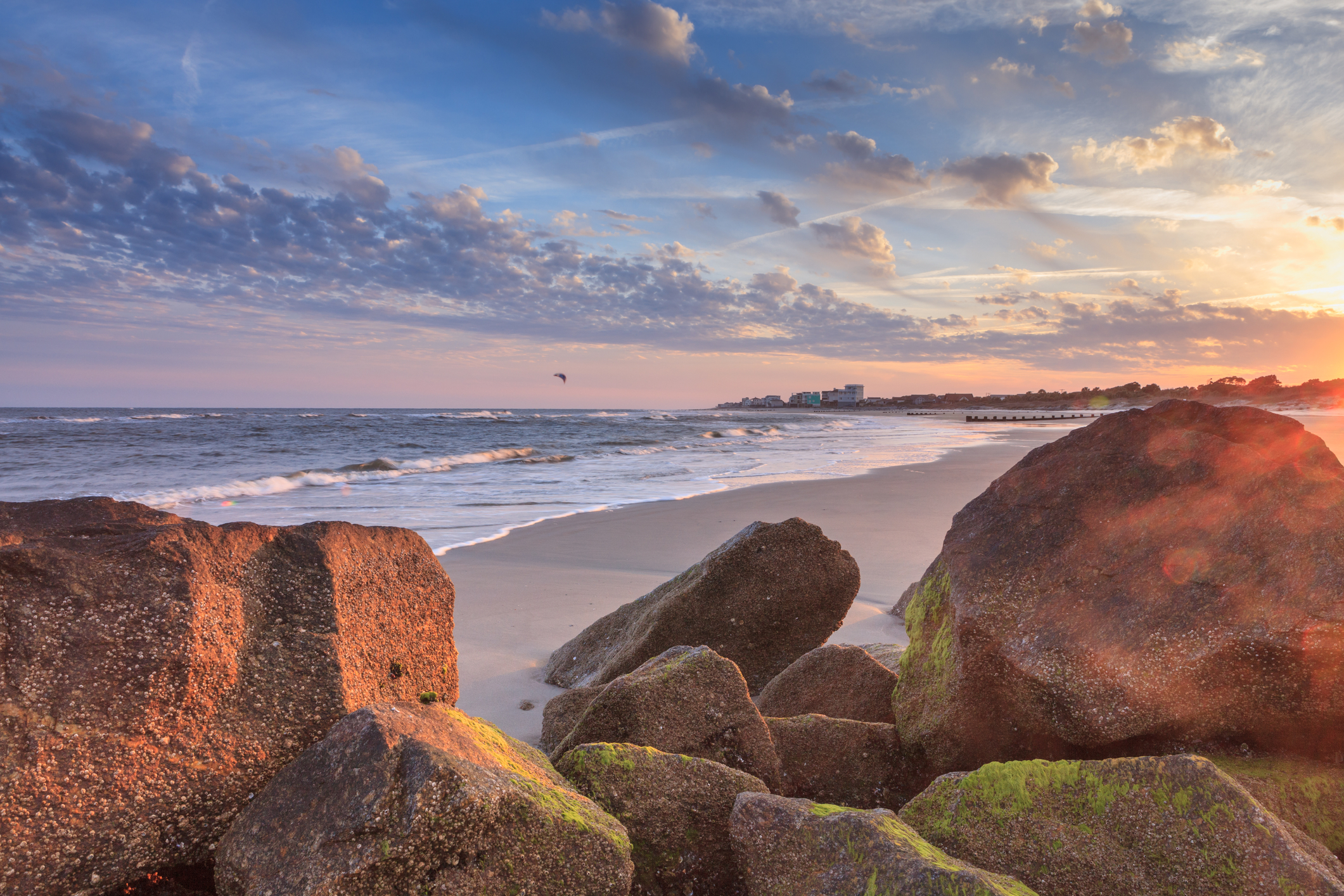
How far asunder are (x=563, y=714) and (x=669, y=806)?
4.30 ft

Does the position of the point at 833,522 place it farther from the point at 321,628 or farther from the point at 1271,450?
the point at 321,628

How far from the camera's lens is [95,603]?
5.92 ft

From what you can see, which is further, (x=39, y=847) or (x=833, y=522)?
(x=833, y=522)

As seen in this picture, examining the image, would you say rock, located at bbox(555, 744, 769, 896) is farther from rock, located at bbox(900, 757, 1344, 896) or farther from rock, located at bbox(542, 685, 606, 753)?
rock, located at bbox(542, 685, 606, 753)

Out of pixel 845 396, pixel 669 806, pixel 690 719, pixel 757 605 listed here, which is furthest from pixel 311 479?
pixel 845 396

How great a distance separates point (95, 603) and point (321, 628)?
1.90 ft

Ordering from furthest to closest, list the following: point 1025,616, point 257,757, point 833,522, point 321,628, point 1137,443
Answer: point 833,522
point 1137,443
point 1025,616
point 321,628
point 257,757

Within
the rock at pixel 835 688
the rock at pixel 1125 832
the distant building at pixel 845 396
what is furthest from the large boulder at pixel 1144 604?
the distant building at pixel 845 396

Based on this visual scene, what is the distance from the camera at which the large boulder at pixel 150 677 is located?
169 centimetres

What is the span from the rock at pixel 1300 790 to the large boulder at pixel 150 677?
289cm

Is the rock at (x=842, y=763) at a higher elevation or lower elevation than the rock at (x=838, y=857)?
lower

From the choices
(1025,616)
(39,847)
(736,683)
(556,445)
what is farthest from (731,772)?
(556,445)

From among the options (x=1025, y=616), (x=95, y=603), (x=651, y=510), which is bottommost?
(x=651, y=510)

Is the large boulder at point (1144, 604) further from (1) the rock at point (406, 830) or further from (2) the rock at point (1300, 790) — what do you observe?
(1) the rock at point (406, 830)
